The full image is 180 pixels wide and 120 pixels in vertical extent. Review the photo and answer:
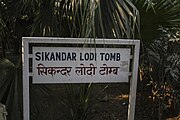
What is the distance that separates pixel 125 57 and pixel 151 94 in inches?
71.1

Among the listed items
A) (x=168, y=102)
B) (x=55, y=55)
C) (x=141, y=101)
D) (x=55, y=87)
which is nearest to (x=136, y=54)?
(x=55, y=55)

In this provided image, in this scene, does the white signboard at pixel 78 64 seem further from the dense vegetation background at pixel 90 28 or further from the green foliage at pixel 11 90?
the green foliage at pixel 11 90

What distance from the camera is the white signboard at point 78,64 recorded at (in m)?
1.85

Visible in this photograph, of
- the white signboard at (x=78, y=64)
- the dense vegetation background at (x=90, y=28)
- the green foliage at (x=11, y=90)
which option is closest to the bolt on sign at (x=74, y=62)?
the white signboard at (x=78, y=64)

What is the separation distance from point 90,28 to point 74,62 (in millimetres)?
290

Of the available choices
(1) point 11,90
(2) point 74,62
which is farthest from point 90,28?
(1) point 11,90

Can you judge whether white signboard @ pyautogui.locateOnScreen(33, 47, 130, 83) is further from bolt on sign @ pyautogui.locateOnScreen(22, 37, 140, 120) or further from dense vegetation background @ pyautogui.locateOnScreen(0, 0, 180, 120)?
dense vegetation background @ pyautogui.locateOnScreen(0, 0, 180, 120)

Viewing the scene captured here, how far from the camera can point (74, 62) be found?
1889 mm

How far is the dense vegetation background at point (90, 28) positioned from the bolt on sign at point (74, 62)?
0.10 m

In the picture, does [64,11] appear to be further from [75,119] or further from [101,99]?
[101,99]

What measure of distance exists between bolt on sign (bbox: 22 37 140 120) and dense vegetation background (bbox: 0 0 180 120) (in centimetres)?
10

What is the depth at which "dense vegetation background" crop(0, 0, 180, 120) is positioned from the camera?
6.27ft

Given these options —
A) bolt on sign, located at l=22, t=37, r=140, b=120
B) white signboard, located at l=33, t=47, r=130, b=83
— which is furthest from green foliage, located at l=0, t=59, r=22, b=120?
white signboard, located at l=33, t=47, r=130, b=83

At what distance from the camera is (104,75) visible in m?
1.97
